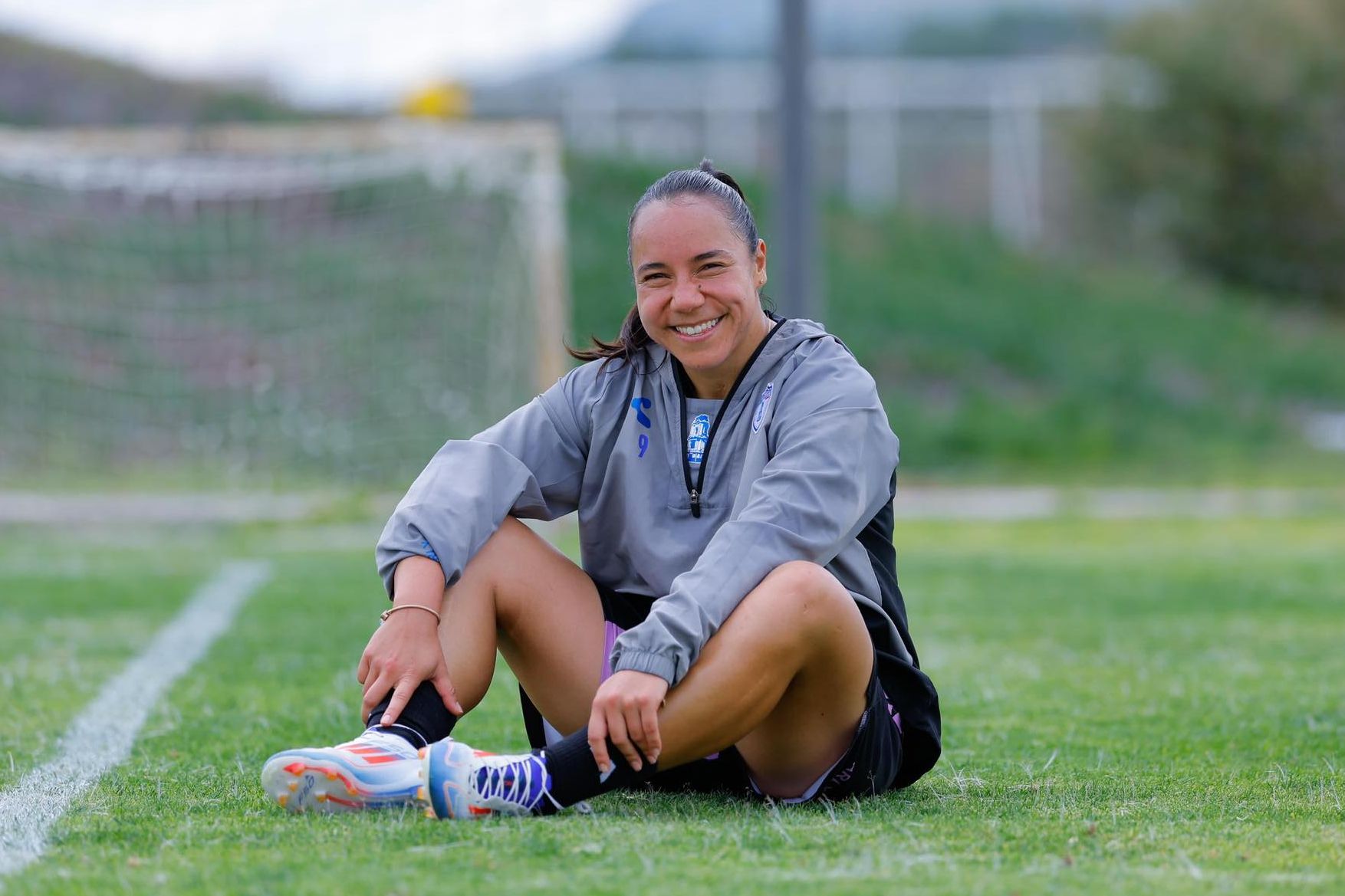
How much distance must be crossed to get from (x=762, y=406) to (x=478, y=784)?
35.6 inches

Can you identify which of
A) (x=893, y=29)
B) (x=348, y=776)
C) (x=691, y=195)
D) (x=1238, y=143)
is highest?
(x=893, y=29)

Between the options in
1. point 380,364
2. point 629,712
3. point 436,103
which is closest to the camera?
point 629,712

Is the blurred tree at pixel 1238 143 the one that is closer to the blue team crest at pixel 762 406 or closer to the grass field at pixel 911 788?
the grass field at pixel 911 788

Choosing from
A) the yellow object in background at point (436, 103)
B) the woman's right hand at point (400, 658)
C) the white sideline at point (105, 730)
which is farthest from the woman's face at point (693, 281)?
the yellow object in background at point (436, 103)

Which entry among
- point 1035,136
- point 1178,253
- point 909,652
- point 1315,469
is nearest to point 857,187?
point 1035,136

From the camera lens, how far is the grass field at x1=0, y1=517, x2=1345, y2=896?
2.80 meters

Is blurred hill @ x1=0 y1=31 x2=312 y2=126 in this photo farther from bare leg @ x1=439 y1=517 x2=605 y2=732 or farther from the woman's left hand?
the woman's left hand

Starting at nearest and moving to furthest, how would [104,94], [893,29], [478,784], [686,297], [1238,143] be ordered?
[478,784] < [686,297] < [104,94] < [1238,143] < [893,29]

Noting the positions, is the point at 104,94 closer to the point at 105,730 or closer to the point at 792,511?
the point at 105,730

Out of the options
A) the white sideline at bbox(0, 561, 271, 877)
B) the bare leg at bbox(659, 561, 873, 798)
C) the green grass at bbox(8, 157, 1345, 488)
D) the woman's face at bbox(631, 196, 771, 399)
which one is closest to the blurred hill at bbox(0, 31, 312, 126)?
the green grass at bbox(8, 157, 1345, 488)

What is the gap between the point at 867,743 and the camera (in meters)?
3.34

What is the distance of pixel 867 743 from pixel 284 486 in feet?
39.7

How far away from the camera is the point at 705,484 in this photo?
3.54 metres

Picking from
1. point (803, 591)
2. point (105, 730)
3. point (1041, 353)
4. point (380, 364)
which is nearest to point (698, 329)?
point (803, 591)
